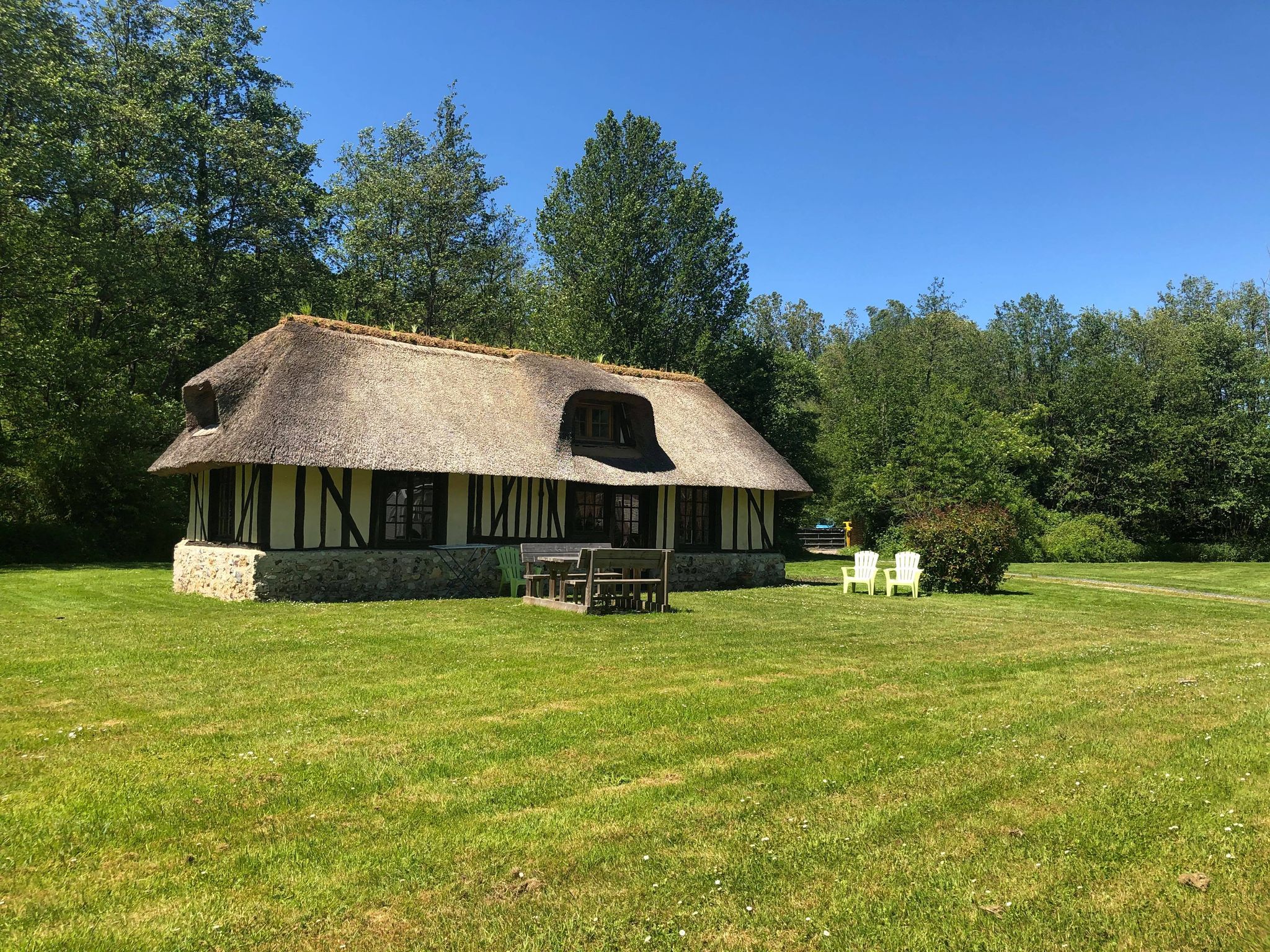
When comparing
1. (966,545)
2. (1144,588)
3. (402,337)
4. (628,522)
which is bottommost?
(1144,588)

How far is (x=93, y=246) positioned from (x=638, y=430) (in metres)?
16.3

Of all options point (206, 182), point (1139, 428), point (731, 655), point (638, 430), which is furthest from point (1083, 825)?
point (1139, 428)

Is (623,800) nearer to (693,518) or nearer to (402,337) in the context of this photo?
(402,337)

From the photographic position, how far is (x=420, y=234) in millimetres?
32625

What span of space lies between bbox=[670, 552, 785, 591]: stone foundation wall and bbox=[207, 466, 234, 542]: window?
9043 mm

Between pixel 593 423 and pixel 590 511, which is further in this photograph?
pixel 593 423

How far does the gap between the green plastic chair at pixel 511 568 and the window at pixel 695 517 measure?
447 centimetres

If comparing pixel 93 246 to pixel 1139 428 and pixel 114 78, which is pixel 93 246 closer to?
pixel 114 78

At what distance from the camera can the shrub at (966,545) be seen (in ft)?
58.6

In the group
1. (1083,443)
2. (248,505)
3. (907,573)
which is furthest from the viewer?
(1083,443)

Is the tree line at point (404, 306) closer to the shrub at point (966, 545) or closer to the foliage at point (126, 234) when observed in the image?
the foliage at point (126, 234)

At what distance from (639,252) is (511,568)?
58.0ft

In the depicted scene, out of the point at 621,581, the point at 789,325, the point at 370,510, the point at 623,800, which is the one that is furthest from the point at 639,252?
the point at 789,325

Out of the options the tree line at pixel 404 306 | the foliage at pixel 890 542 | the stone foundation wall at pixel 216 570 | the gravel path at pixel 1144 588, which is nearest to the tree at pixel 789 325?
the tree line at pixel 404 306
